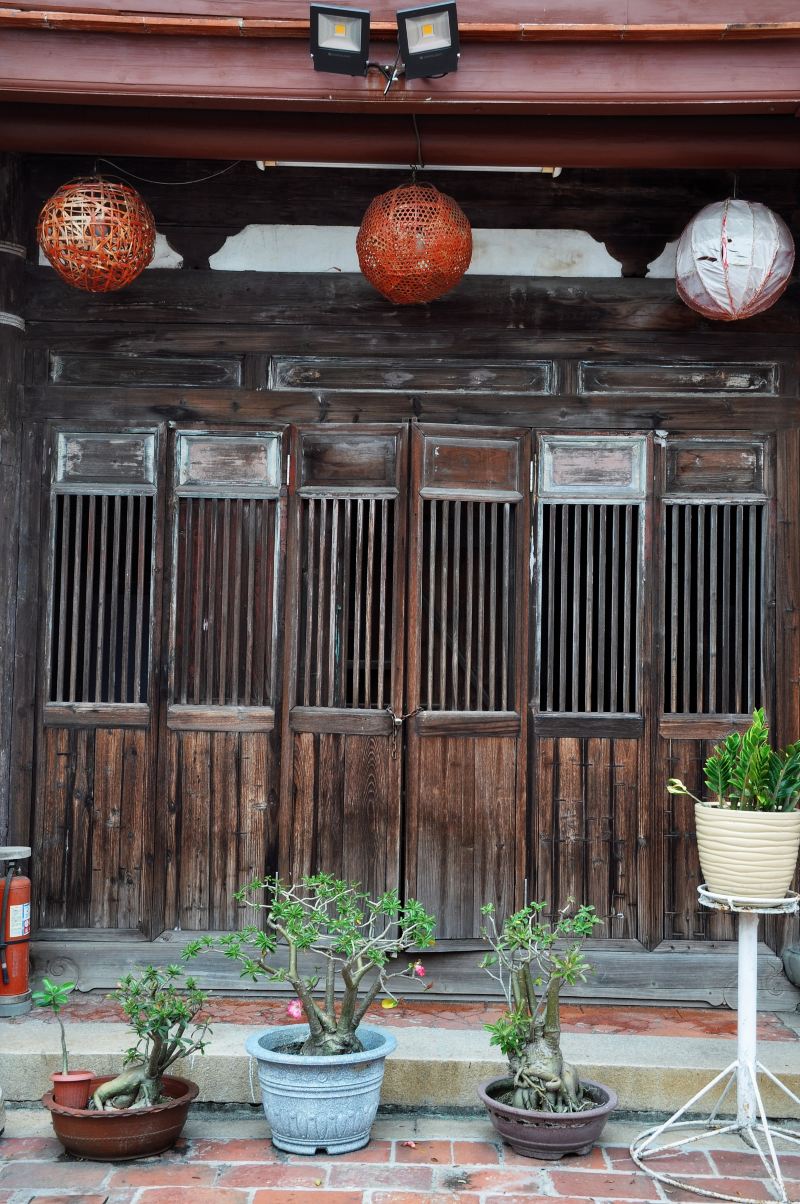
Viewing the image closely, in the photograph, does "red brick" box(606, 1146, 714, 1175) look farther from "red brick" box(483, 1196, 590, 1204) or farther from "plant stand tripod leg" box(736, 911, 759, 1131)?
"red brick" box(483, 1196, 590, 1204)

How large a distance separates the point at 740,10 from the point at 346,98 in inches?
68.5

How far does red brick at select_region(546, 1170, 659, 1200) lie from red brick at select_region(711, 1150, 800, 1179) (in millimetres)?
338

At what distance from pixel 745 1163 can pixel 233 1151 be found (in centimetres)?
203

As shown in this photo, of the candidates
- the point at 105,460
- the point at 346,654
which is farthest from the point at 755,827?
the point at 105,460

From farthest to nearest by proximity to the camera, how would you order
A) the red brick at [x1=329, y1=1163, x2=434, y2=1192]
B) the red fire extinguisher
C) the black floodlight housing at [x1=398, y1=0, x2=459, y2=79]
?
the red fire extinguisher, the black floodlight housing at [x1=398, y1=0, x2=459, y2=79], the red brick at [x1=329, y1=1163, x2=434, y2=1192]

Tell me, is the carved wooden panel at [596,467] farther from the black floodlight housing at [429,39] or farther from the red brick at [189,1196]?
the red brick at [189,1196]

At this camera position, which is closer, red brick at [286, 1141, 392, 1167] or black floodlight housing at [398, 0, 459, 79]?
red brick at [286, 1141, 392, 1167]

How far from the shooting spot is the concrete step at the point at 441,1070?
521 cm

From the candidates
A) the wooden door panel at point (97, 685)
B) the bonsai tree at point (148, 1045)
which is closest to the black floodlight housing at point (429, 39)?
the wooden door panel at point (97, 685)

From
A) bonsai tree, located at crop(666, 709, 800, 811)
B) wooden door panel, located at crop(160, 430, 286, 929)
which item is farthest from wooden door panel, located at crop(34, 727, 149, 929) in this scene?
bonsai tree, located at crop(666, 709, 800, 811)

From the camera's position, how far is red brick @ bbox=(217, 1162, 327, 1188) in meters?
4.53

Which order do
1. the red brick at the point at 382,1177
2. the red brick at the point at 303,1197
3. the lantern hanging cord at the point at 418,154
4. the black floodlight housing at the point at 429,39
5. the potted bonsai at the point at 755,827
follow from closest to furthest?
the red brick at the point at 303,1197 → the red brick at the point at 382,1177 → the potted bonsai at the point at 755,827 → the black floodlight housing at the point at 429,39 → the lantern hanging cord at the point at 418,154

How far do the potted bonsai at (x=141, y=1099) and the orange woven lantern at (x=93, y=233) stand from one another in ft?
10.3

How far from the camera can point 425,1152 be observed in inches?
191
